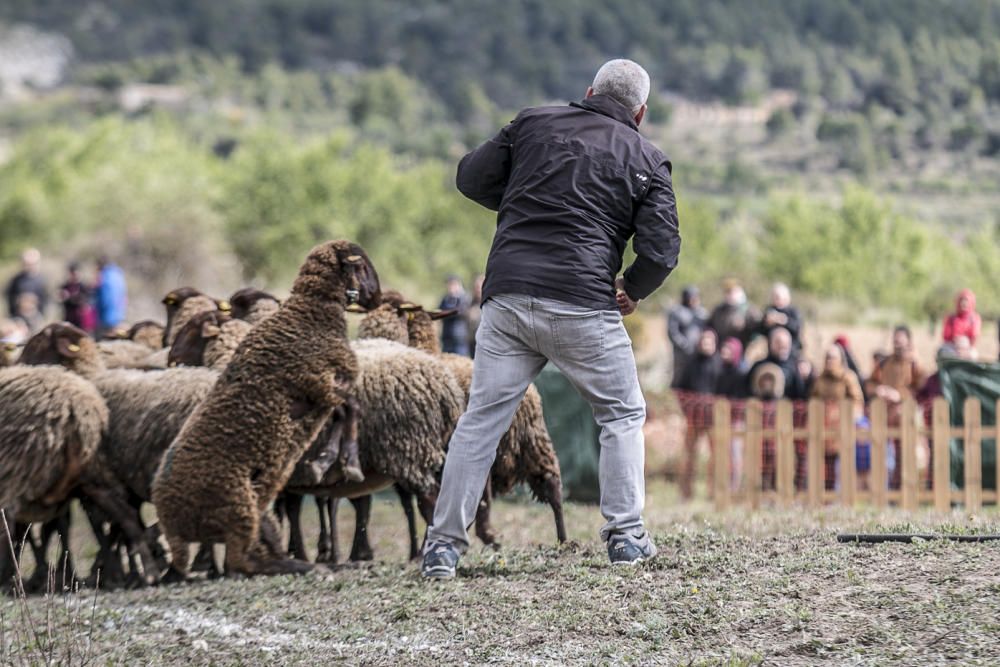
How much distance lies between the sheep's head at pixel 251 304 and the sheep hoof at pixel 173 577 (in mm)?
2164

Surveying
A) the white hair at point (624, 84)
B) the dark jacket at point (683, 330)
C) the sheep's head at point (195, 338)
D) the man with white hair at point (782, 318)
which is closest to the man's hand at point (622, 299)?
the white hair at point (624, 84)

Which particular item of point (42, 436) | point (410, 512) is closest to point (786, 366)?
point (410, 512)

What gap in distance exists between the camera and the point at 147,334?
Result: 12.3 metres

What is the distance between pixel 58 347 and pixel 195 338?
1000mm

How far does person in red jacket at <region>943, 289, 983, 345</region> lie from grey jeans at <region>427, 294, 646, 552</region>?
10.5 m

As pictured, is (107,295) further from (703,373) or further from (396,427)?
(396,427)

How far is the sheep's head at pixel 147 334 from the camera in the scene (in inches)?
480

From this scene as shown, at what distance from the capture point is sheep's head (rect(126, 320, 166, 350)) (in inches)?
480

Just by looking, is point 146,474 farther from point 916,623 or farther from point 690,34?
point 690,34

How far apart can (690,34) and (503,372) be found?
145m

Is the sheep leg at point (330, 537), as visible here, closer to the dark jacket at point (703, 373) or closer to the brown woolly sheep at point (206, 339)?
the brown woolly sheep at point (206, 339)

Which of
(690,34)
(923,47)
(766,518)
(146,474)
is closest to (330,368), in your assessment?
(146,474)

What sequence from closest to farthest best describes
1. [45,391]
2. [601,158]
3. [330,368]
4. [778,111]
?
[601,158]
[330,368]
[45,391]
[778,111]

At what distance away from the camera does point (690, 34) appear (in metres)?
146
